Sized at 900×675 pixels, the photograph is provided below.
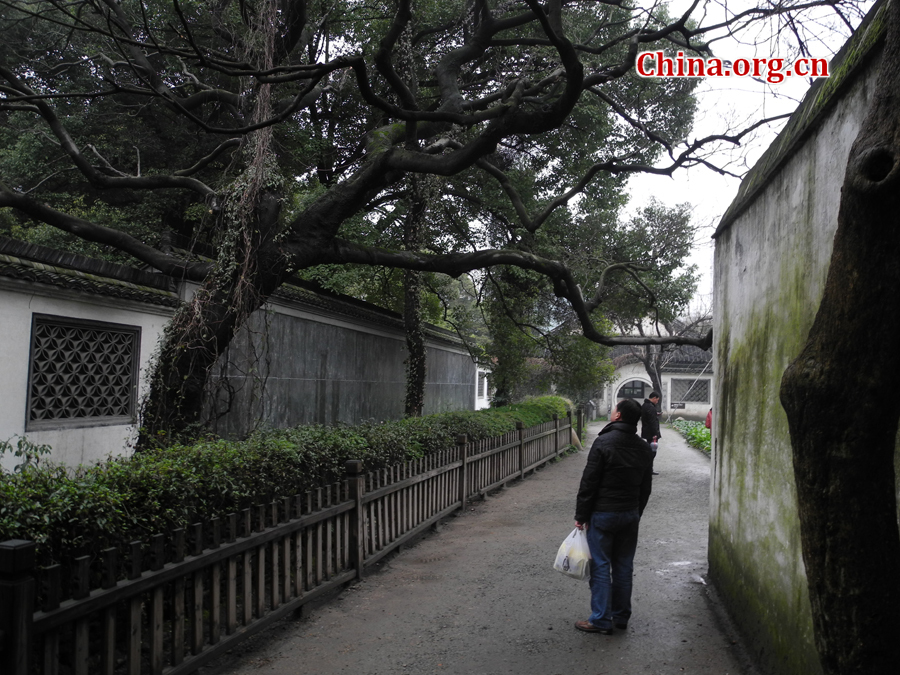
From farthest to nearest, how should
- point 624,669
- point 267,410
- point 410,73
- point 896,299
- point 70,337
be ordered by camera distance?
point 410,73 → point 267,410 → point 70,337 → point 624,669 → point 896,299

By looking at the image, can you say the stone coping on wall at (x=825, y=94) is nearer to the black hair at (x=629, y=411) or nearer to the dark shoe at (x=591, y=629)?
the black hair at (x=629, y=411)

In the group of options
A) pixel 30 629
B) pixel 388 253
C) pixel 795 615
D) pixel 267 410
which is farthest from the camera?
pixel 267 410

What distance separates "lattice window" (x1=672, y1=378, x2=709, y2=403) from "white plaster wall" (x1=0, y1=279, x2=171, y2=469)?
37.8m

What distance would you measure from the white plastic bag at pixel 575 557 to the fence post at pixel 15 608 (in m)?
3.62

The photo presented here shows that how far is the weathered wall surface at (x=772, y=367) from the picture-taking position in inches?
143

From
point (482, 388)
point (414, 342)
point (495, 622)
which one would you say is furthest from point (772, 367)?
point (482, 388)

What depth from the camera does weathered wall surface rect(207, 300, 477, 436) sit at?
10.0 meters

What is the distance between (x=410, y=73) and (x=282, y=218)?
3.97m

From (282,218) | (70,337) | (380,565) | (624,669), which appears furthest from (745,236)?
(70,337)

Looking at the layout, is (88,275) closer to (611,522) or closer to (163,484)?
(163,484)

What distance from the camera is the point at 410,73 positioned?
1163 centimetres

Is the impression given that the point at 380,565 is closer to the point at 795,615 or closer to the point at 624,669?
the point at 624,669

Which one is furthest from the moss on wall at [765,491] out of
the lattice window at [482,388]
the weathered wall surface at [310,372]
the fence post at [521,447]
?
the lattice window at [482,388]

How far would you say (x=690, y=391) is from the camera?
41719 millimetres
